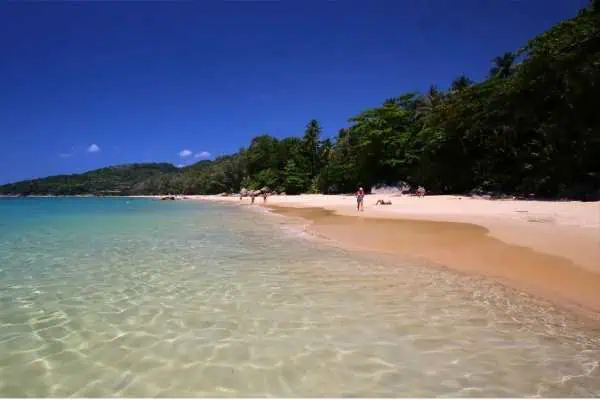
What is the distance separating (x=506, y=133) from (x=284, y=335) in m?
30.9

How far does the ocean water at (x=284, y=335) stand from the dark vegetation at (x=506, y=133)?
22.5m

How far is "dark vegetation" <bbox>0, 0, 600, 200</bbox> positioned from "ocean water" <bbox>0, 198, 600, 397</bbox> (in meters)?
22.5

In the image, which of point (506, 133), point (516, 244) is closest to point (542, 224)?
point (516, 244)

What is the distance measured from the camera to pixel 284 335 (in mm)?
4465

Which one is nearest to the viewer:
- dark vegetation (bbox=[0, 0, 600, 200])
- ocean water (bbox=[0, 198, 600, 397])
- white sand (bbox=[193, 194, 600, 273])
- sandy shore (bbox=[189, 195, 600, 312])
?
ocean water (bbox=[0, 198, 600, 397])

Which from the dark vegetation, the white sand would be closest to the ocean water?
the white sand

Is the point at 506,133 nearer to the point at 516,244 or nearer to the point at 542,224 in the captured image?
the point at 542,224

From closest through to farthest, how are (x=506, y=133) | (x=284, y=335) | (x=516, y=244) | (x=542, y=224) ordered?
(x=284, y=335), (x=516, y=244), (x=542, y=224), (x=506, y=133)

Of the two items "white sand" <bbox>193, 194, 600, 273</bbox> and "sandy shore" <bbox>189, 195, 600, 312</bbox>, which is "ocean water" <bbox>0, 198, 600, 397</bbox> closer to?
"sandy shore" <bbox>189, 195, 600, 312</bbox>

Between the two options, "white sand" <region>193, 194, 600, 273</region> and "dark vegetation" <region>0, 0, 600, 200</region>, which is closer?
"white sand" <region>193, 194, 600, 273</region>

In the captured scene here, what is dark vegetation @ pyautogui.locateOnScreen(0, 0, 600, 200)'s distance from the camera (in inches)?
944

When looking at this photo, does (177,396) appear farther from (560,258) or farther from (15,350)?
(560,258)

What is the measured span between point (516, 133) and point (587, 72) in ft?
23.3

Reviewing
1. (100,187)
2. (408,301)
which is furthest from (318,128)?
(100,187)
